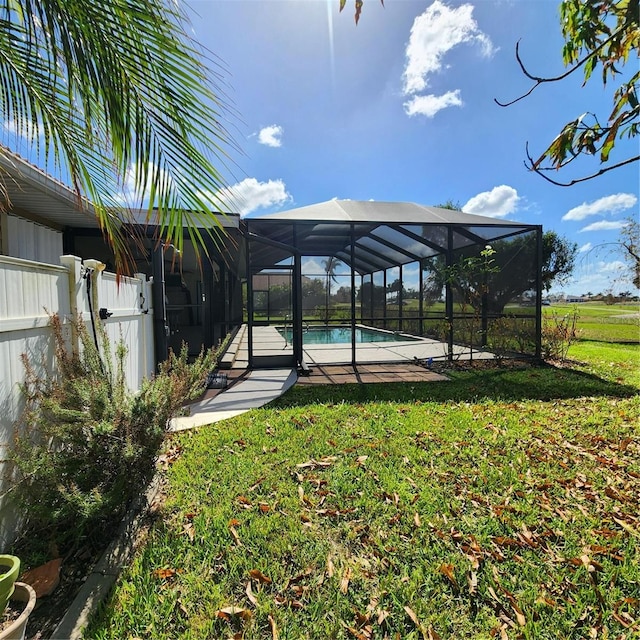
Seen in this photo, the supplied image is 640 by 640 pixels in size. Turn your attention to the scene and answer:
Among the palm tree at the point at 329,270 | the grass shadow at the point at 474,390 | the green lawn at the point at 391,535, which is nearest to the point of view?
the green lawn at the point at 391,535

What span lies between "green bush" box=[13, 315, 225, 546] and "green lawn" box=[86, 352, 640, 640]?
462mm

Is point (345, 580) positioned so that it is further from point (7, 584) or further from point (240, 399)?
point (240, 399)

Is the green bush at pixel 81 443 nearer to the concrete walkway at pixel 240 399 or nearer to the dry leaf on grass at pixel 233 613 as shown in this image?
the dry leaf on grass at pixel 233 613

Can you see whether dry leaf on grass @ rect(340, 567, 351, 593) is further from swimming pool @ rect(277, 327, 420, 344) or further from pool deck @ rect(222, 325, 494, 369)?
swimming pool @ rect(277, 327, 420, 344)

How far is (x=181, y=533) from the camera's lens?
7.02 ft

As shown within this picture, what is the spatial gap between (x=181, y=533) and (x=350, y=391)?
3.64 metres

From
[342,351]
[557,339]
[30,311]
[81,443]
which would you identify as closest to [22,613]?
[81,443]

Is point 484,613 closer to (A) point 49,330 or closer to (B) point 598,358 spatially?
(A) point 49,330

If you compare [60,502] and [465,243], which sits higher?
[465,243]

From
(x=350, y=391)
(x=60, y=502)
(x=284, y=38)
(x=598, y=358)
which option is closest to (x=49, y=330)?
(x=60, y=502)

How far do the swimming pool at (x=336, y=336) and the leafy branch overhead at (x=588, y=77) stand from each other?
6.02 metres

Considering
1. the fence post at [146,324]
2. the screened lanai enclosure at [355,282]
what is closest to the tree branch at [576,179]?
the fence post at [146,324]

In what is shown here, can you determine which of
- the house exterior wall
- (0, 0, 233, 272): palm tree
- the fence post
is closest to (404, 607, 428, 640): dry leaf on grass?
(0, 0, 233, 272): palm tree

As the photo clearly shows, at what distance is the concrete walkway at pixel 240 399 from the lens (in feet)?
13.8
